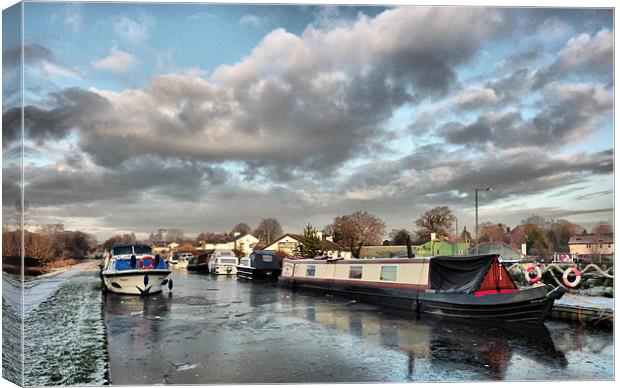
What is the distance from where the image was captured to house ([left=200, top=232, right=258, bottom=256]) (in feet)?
145

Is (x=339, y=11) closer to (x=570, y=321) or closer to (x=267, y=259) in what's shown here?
(x=570, y=321)

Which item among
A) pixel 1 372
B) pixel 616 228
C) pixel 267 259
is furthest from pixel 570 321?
pixel 267 259

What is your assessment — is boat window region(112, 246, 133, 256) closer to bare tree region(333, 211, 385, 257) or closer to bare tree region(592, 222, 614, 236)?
bare tree region(333, 211, 385, 257)

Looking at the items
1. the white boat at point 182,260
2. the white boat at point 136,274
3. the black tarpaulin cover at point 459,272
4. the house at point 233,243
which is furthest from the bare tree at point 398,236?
the white boat at point 182,260

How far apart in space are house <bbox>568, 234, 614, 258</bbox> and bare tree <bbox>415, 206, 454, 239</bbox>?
596 centimetres

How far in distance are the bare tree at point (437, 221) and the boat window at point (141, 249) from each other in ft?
38.6

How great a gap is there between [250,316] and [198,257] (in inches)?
1355

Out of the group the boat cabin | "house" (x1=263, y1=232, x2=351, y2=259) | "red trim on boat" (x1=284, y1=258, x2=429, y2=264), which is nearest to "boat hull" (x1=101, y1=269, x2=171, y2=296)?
"red trim on boat" (x1=284, y1=258, x2=429, y2=264)

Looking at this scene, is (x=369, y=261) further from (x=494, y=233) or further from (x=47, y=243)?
(x=47, y=243)

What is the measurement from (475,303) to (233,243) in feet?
121

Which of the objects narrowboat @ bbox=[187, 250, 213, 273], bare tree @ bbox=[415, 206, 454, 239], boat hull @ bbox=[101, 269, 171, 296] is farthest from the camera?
narrowboat @ bbox=[187, 250, 213, 273]

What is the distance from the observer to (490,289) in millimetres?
13812

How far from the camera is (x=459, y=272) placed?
567 inches

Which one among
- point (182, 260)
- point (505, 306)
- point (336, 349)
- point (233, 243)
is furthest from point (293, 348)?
point (182, 260)
